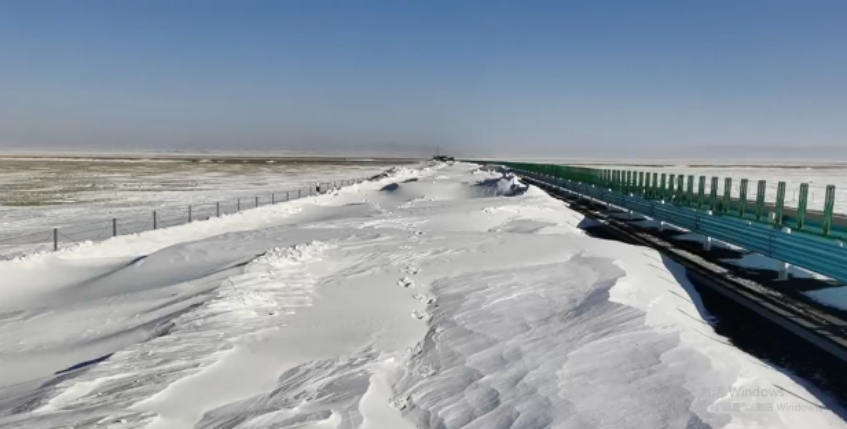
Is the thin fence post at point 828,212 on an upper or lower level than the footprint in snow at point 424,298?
upper

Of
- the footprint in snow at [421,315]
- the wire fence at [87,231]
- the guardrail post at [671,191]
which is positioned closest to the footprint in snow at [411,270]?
the footprint in snow at [421,315]

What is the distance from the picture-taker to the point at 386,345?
8.45m

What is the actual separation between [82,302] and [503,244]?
9.60m

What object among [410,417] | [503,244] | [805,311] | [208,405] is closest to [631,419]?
[410,417]

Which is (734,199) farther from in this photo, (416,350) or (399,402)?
(399,402)

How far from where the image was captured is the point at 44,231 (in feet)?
84.7

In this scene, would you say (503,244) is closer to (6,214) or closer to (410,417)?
(410,417)

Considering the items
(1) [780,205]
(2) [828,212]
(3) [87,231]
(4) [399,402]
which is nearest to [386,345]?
(4) [399,402]

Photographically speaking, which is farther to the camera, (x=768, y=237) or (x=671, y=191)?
(x=671, y=191)

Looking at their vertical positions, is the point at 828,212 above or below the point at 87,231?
above

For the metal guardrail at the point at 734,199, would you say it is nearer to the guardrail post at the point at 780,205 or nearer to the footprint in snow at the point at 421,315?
the guardrail post at the point at 780,205

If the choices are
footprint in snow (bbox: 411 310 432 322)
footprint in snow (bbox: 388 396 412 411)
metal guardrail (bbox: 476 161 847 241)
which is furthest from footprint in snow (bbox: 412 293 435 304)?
metal guardrail (bbox: 476 161 847 241)

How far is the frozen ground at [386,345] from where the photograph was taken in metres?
5.99

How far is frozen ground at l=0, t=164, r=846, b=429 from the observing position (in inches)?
236
